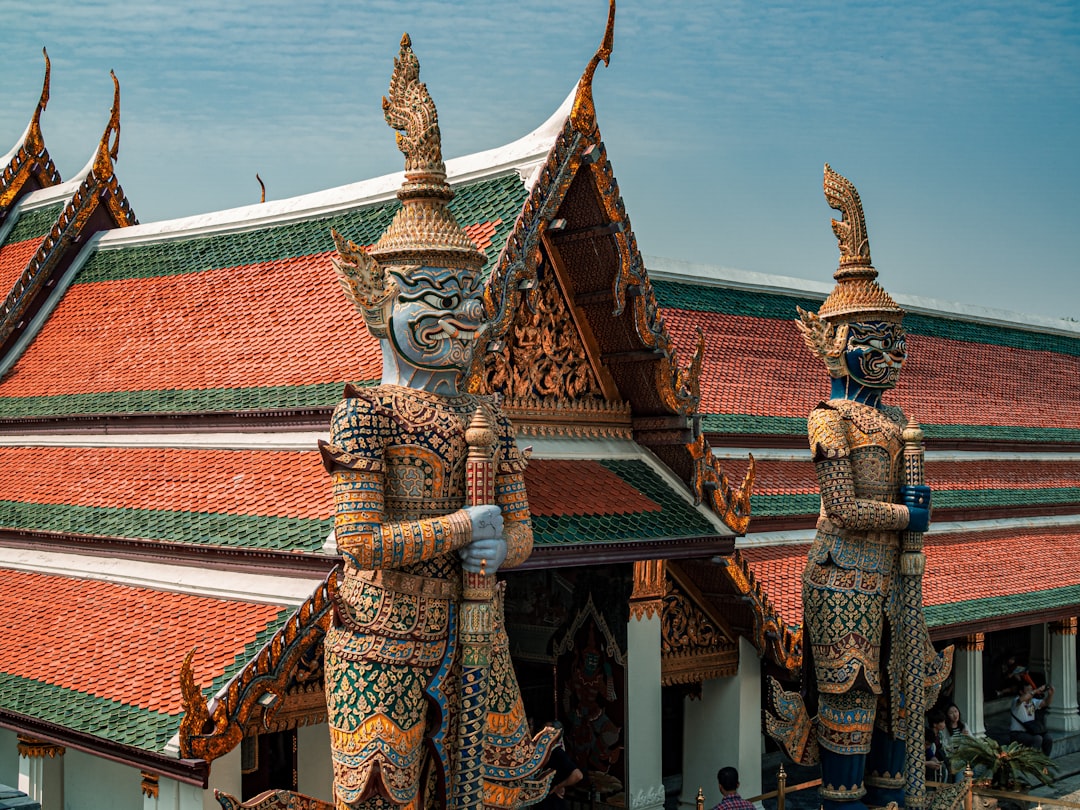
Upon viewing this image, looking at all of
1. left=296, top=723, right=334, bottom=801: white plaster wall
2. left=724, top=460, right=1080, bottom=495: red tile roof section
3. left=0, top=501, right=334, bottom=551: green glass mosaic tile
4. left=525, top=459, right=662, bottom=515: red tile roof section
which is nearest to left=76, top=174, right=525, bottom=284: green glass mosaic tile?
left=525, top=459, right=662, bottom=515: red tile roof section

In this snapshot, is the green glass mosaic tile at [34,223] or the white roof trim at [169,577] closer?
the white roof trim at [169,577]

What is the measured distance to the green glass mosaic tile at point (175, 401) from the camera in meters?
8.64

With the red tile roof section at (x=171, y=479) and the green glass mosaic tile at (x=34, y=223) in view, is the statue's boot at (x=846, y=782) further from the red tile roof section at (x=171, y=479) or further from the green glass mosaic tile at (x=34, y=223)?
the green glass mosaic tile at (x=34, y=223)

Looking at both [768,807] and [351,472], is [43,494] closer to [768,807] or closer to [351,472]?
[351,472]

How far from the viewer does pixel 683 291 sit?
14.2 m

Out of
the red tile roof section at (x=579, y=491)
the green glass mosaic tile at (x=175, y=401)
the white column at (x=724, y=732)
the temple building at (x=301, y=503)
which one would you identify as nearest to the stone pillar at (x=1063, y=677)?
the temple building at (x=301, y=503)

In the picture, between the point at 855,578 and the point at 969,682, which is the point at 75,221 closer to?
the point at 855,578

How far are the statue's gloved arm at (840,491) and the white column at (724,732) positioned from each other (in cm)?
197

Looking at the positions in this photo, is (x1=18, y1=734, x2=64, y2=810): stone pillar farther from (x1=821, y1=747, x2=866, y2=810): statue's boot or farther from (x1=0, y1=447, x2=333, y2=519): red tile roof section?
(x1=821, y1=747, x2=866, y2=810): statue's boot

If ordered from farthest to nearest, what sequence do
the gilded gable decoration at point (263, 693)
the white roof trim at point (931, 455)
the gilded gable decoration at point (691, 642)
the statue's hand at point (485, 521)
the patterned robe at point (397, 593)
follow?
the white roof trim at point (931, 455) → the gilded gable decoration at point (691, 642) → the gilded gable decoration at point (263, 693) → the statue's hand at point (485, 521) → the patterned robe at point (397, 593)

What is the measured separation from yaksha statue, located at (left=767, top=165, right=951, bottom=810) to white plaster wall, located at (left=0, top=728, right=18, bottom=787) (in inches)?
212

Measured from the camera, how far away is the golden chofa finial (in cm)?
812

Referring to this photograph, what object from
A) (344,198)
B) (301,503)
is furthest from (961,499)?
(301,503)

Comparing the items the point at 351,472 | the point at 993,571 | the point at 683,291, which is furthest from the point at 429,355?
the point at 993,571
